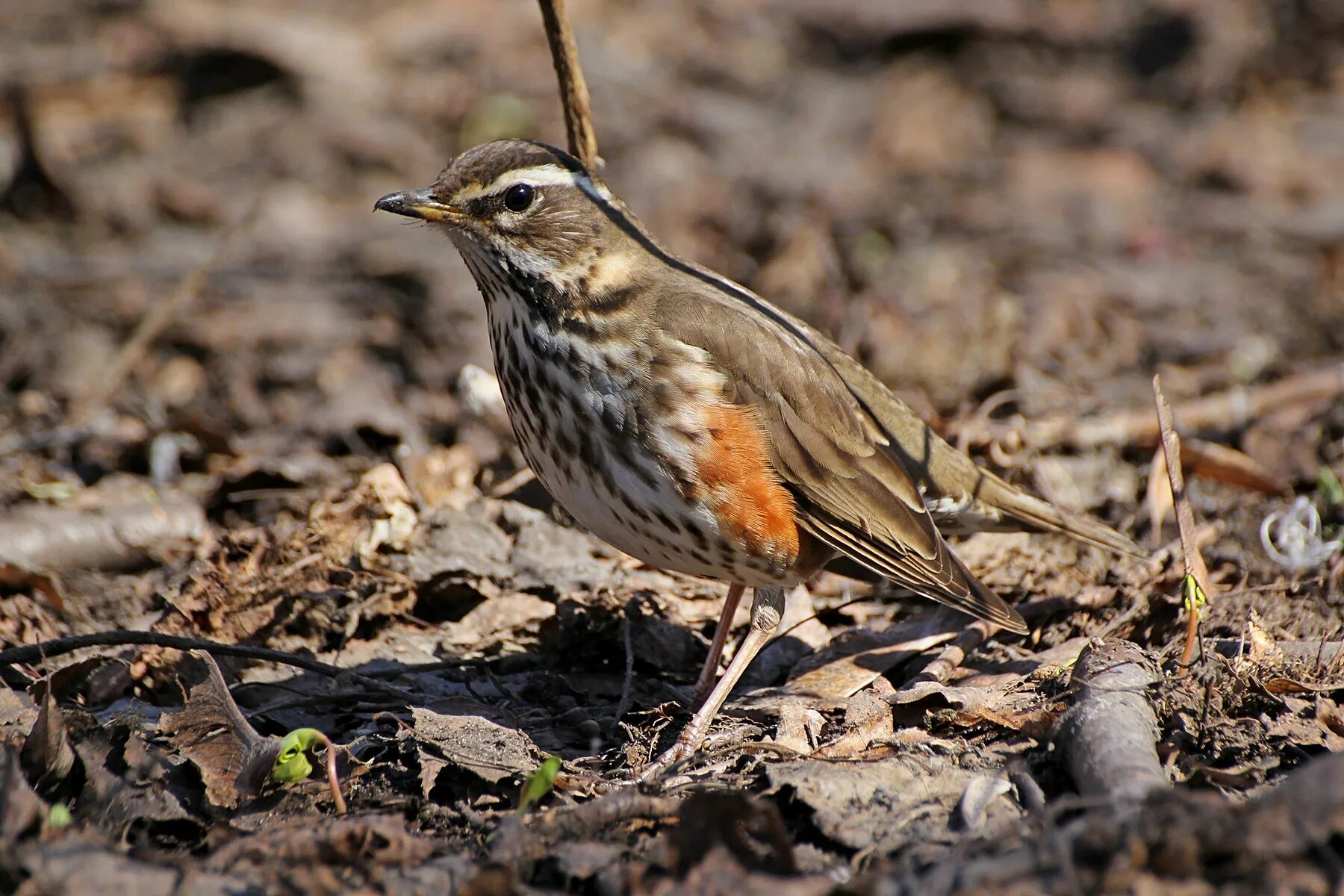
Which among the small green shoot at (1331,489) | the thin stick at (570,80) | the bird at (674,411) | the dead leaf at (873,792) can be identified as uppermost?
the thin stick at (570,80)

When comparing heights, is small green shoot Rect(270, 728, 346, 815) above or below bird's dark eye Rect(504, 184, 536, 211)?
below

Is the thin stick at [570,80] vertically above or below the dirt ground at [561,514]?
above

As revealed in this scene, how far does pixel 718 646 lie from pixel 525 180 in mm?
2159

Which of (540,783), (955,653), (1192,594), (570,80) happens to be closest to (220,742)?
(540,783)

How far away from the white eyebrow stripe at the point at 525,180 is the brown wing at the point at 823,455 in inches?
27.1

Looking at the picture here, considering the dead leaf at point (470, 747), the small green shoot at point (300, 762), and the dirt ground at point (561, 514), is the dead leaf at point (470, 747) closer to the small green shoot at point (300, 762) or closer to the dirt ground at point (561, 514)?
the dirt ground at point (561, 514)

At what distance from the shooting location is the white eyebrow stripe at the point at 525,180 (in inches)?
201

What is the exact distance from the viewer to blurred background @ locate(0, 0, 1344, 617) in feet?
25.1

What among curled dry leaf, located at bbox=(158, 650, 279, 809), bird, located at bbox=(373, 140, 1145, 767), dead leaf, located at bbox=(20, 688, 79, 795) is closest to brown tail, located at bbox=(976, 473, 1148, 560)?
bird, located at bbox=(373, 140, 1145, 767)

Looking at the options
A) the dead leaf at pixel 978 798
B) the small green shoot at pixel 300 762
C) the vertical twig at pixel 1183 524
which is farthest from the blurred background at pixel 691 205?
the dead leaf at pixel 978 798

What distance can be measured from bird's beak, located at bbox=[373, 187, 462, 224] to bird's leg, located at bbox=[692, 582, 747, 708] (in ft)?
6.41

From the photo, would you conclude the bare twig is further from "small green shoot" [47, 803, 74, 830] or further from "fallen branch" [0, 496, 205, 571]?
"fallen branch" [0, 496, 205, 571]

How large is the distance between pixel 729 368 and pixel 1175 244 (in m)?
6.25

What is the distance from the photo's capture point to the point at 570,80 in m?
5.52
